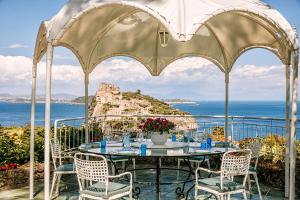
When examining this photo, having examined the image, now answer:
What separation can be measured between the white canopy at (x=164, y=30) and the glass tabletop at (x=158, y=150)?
1.60 meters

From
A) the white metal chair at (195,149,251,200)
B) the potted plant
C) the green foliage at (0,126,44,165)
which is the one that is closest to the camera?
the white metal chair at (195,149,251,200)

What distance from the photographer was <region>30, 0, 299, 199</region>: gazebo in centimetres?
481

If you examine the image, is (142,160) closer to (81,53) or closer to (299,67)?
(81,53)

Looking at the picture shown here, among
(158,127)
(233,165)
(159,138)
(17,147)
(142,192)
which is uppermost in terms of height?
(158,127)

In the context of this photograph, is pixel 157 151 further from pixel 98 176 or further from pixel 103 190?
pixel 98 176

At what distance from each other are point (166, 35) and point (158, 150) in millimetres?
2534

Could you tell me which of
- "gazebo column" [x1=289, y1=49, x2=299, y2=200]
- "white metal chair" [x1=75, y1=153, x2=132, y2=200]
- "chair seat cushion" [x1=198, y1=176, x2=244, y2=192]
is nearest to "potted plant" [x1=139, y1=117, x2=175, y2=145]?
"chair seat cushion" [x1=198, y1=176, x2=244, y2=192]

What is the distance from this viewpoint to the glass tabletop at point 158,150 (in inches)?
208

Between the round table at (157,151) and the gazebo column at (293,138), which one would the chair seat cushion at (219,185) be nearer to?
the round table at (157,151)

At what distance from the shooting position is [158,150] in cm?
570

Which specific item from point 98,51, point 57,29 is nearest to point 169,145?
point 57,29

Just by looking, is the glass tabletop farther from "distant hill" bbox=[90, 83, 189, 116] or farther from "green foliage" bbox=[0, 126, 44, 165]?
"distant hill" bbox=[90, 83, 189, 116]

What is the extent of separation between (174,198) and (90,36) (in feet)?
11.5

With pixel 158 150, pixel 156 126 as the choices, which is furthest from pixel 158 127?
pixel 158 150
